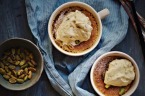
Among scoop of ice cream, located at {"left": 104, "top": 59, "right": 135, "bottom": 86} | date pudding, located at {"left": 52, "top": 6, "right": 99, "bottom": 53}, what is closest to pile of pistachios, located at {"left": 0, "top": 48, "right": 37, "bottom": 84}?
date pudding, located at {"left": 52, "top": 6, "right": 99, "bottom": 53}

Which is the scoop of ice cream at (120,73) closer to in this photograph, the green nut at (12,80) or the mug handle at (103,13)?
the mug handle at (103,13)

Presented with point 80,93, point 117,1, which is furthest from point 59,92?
point 117,1

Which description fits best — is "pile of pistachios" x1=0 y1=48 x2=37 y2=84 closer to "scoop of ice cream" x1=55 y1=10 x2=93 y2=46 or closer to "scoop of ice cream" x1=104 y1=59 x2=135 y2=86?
"scoop of ice cream" x1=55 y1=10 x2=93 y2=46

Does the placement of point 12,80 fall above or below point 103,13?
below

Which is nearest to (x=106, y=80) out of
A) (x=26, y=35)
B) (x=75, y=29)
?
(x=75, y=29)

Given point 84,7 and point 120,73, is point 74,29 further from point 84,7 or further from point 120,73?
point 120,73
